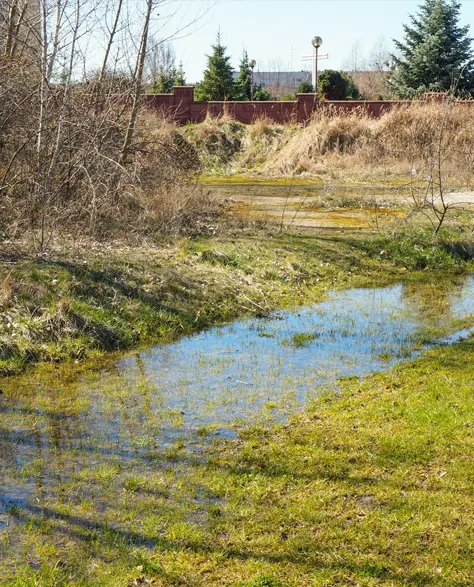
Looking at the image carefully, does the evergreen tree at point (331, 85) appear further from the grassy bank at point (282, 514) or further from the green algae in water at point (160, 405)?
the grassy bank at point (282, 514)

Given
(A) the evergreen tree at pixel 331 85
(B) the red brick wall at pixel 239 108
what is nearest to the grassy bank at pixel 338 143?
(B) the red brick wall at pixel 239 108

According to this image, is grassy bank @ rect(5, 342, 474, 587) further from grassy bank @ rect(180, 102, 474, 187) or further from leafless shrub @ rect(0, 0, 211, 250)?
grassy bank @ rect(180, 102, 474, 187)

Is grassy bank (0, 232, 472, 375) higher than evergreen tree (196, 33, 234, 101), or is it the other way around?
evergreen tree (196, 33, 234, 101)

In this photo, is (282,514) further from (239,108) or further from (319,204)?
(239,108)

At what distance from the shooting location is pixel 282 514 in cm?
520

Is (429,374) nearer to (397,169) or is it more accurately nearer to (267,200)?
(267,200)

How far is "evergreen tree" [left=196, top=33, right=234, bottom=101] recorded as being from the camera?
44.2 metres

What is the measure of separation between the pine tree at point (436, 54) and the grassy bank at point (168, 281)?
27.0m

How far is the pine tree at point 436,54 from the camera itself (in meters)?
39.3

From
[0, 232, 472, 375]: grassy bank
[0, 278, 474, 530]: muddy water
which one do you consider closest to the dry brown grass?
[0, 232, 472, 375]: grassy bank

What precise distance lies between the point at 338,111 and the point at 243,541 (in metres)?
31.0

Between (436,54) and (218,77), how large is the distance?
12.0 m

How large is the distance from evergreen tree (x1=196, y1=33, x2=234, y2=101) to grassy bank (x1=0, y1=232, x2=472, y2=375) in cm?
3123

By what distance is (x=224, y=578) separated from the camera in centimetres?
450
